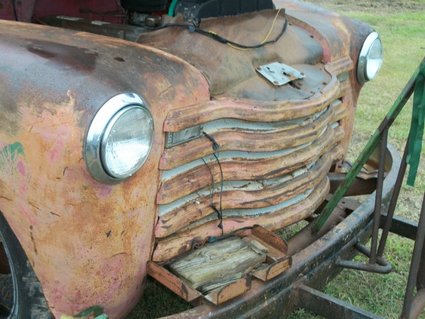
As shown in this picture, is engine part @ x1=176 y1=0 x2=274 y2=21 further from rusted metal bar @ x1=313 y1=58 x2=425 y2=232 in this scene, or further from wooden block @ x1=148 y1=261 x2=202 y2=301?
wooden block @ x1=148 y1=261 x2=202 y2=301

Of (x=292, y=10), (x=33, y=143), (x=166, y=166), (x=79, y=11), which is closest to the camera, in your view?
(x=33, y=143)

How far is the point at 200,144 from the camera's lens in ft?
7.24

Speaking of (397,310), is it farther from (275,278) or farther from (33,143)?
(33,143)

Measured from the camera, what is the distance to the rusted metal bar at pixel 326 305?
2195 mm

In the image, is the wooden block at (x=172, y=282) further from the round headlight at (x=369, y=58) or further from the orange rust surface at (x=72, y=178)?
the round headlight at (x=369, y=58)

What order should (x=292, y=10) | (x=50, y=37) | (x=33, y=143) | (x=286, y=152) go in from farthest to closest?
(x=292, y=10)
(x=286, y=152)
(x=50, y=37)
(x=33, y=143)

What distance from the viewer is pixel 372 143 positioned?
2424 millimetres

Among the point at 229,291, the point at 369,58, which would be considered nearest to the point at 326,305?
the point at 229,291

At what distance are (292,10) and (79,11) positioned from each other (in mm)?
1372

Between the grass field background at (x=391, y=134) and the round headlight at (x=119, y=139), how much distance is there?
3.75 feet

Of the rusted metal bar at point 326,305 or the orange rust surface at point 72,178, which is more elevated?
the orange rust surface at point 72,178

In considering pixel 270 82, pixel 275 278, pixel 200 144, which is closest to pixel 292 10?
pixel 270 82

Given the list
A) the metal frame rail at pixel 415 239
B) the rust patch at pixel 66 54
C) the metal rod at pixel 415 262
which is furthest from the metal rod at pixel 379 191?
the rust patch at pixel 66 54

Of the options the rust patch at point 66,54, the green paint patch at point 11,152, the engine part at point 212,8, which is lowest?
the green paint patch at point 11,152
